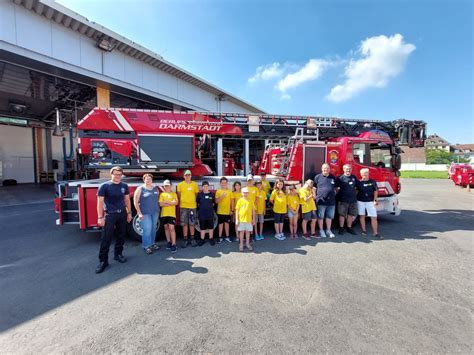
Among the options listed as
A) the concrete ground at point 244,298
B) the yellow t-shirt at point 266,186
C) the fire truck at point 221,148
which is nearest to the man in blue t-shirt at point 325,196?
the fire truck at point 221,148

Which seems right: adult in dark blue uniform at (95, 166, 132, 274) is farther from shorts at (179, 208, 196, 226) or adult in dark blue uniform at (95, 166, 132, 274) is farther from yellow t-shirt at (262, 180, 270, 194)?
yellow t-shirt at (262, 180, 270, 194)

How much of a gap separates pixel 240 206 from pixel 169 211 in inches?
58.9

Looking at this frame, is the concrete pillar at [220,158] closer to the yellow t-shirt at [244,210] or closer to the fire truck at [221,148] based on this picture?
the fire truck at [221,148]

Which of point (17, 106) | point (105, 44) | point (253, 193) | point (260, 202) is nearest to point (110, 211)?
point (253, 193)

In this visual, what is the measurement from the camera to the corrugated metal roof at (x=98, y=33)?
7620 mm

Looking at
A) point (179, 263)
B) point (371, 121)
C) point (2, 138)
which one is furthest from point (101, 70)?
point (2, 138)

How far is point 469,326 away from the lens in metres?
2.42

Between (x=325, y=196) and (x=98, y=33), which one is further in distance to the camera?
(x=98, y=33)

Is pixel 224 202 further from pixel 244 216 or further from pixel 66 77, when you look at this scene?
pixel 66 77

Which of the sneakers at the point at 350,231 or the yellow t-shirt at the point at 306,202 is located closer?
the yellow t-shirt at the point at 306,202

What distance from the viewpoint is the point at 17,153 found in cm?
1919

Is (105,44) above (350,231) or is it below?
above

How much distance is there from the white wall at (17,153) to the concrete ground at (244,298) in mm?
19955

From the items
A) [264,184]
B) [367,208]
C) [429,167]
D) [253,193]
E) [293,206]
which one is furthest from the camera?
[429,167]
